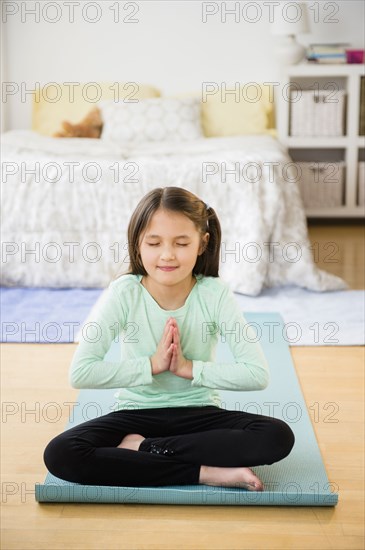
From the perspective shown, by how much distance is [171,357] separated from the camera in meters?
1.81

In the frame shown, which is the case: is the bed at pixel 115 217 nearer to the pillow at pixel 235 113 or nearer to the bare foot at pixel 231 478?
the pillow at pixel 235 113

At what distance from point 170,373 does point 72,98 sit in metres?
3.64

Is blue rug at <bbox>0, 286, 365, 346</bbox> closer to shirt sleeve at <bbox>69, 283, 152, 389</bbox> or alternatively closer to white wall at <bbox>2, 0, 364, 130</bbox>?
shirt sleeve at <bbox>69, 283, 152, 389</bbox>

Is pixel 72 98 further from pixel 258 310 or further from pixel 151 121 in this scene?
pixel 258 310

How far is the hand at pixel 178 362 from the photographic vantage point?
5.92 feet

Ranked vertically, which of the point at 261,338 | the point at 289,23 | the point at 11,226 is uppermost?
the point at 289,23

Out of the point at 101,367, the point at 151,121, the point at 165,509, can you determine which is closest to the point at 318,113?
the point at 151,121

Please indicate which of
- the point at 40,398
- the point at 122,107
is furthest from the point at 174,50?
the point at 40,398

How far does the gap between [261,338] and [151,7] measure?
299 cm

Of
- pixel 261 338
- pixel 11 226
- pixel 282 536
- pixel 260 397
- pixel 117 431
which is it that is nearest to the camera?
pixel 282 536

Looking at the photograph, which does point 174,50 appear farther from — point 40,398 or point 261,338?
point 40,398

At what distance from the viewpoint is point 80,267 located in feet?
11.8

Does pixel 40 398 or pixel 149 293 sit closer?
pixel 149 293

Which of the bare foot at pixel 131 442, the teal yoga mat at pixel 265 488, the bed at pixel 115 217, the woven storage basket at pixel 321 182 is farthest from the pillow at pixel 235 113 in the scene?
the bare foot at pixel 131 442
